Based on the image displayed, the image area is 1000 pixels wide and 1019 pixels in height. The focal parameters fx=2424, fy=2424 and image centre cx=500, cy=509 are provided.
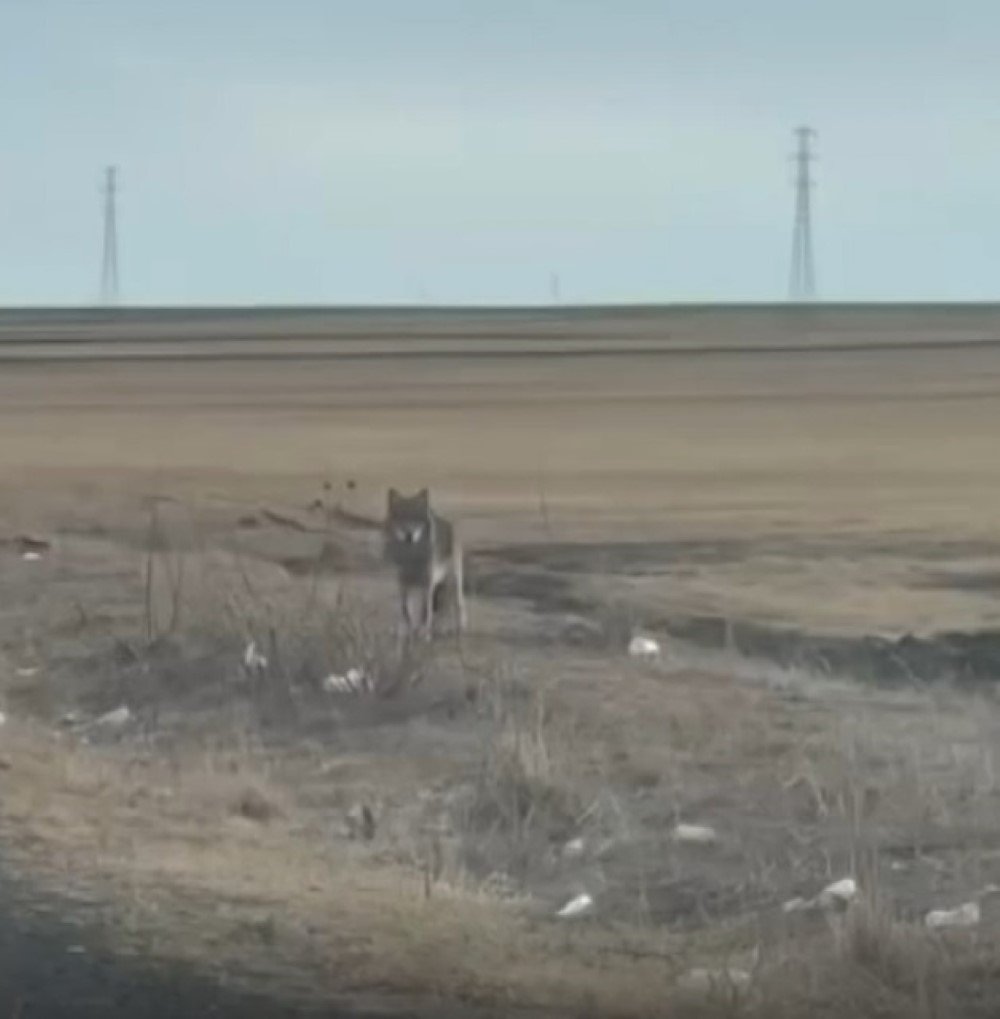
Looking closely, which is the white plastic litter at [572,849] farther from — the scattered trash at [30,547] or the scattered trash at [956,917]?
the scattered trash at [30,547]

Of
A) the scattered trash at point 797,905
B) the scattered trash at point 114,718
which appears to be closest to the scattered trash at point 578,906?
the scattered trash at point 797,905

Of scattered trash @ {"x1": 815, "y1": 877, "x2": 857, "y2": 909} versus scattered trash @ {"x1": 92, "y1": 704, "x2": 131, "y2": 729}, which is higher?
scattered trash @ {"x1": 92, "y1": 704, "x2": 131, "y2": 729}

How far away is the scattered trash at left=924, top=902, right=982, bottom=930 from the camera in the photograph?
3246 millimetres

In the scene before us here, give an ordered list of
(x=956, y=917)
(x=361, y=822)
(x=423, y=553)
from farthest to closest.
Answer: (x=423, y=553) → (x=361, y=822) → (x=956, y=917)

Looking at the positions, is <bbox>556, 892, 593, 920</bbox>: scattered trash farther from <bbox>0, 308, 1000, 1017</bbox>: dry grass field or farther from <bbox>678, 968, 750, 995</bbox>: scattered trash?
<bbox>678, 968, 750, 995</bbox>: scattered trash

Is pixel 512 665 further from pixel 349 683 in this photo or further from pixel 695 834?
pixel 695 834

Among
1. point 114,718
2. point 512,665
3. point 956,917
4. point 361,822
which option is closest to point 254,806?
point 361,822

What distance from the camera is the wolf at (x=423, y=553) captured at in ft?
11.9

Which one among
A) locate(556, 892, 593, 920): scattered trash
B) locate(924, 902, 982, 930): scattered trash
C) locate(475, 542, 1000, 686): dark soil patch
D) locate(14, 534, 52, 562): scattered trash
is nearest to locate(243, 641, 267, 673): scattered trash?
locate(475, 542, 1000, 686): dark soil patch

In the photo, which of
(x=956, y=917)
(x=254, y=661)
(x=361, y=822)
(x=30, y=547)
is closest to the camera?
(x=956, y=917)

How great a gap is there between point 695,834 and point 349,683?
0.55 meters

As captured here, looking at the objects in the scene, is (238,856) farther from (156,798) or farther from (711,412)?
(711,412)

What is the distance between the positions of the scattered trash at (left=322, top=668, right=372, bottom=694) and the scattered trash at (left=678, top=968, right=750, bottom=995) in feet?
2.02

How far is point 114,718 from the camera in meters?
3.56
